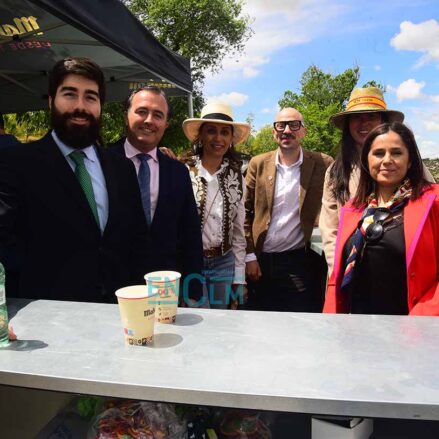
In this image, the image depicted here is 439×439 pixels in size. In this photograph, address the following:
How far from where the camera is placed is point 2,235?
5.33 feet

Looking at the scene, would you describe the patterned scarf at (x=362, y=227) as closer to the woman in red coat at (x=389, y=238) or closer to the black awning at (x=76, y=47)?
the woman in red coat at (x=389, y=238)

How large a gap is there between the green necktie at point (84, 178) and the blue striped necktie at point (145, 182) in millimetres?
462

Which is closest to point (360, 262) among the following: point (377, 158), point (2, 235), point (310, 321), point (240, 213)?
point (377, 158)

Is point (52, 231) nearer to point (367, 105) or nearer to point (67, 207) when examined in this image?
point (67, 207)

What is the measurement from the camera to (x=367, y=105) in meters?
2.77

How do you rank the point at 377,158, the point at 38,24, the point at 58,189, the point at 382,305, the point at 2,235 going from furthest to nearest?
1. the point at 38,24
2. the point at 377,158
3. the point at 382,305
4. the point at 58,189
5. the point at 2,235

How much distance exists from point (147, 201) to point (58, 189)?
623mm

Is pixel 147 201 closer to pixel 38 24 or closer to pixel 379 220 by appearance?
pixel 379 220

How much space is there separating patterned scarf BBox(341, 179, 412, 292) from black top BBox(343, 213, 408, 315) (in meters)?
0.03

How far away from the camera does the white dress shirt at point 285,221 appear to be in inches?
124

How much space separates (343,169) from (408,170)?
591 mm

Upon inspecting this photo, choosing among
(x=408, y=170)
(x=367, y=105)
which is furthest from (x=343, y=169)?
(x=408, y=170)

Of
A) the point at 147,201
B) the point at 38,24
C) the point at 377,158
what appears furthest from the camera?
the point at 38,24

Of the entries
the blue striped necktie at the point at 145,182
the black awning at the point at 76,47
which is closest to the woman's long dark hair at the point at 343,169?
the blue striped necktie at the point at 145,182
